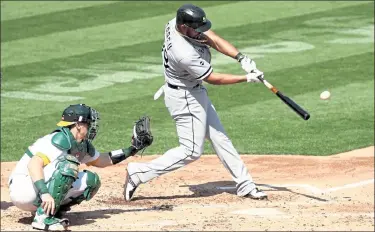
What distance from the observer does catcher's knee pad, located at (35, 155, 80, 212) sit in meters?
8.16

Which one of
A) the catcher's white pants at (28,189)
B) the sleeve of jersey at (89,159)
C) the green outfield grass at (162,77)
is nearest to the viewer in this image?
the catcher's white pants at (28,189)

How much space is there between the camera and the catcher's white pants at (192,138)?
31.6 feet

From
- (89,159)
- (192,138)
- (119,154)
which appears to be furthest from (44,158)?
(192,138)

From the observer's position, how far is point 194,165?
11.8 metres

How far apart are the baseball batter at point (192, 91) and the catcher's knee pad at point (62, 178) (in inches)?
63.8

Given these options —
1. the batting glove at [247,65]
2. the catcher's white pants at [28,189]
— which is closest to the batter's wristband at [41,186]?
the catcher's white pants at [28,189]

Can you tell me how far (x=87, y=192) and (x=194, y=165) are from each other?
329cm

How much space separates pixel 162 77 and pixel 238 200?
6166 millimetres

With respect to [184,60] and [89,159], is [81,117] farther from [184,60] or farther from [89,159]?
[184,60]

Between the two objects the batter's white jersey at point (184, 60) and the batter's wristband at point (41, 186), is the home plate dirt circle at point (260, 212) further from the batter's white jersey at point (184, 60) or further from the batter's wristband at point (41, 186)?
the batter's wristband at point (41, 186)

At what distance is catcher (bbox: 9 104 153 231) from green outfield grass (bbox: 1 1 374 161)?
11.8 feet

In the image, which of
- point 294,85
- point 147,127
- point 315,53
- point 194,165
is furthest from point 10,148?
point 315,53

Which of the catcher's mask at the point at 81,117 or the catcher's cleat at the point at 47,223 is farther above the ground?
the catcher's mask at the point at 81,117

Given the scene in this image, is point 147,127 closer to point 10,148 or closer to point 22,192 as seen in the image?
point 22,192
